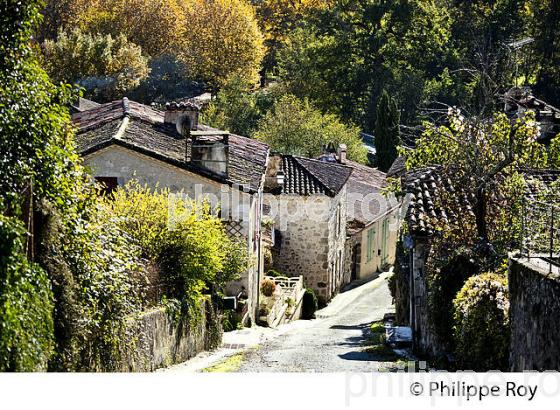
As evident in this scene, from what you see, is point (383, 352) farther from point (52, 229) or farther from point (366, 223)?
point (366, 223)

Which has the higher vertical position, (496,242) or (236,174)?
(236,174)

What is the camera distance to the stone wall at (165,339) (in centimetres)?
1598

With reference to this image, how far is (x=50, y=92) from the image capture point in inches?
526

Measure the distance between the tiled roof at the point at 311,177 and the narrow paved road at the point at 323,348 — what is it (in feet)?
15.4

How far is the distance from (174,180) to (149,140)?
1658 millimetres

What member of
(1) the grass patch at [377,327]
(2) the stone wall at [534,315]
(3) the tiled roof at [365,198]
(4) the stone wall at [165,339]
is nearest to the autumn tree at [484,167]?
(2) the stone wall at [534,315]

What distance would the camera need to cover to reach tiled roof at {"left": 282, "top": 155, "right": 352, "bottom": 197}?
119ft

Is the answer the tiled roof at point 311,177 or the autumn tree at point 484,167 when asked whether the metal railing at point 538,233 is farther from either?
the tiled roof at point 311,177

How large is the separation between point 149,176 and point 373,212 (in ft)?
70.7

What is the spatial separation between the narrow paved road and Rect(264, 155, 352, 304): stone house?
2937 mm

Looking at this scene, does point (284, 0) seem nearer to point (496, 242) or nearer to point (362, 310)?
point (362, 310)

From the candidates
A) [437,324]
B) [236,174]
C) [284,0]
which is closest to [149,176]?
[236,174]

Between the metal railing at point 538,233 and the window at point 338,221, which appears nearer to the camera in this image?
the metal railing at point 538,233

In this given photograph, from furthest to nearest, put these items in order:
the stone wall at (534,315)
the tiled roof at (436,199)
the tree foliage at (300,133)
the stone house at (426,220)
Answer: the tree foliage at (300,133), the tiled roof at (436,199), the stone house at (426,220), the stone wall at (534,315)
